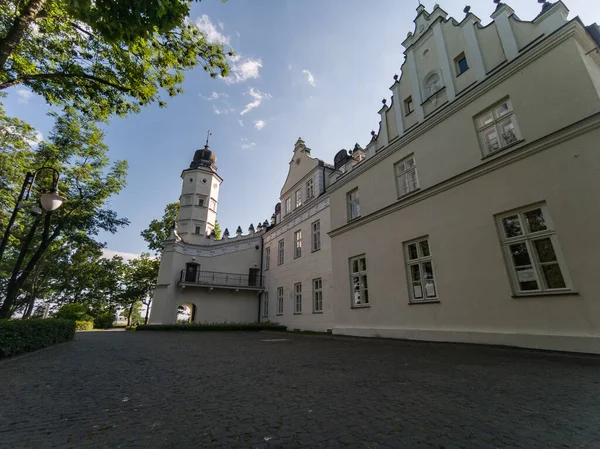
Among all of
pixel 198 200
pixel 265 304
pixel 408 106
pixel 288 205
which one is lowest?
pixel 265 304

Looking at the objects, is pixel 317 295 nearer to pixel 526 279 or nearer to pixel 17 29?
pixel 526 279

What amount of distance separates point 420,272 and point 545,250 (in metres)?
3.55

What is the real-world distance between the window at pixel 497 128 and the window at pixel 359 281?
605 centimetres

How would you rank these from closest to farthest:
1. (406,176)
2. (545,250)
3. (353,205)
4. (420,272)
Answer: (545,250) → (420,272) → (406,176) → (353,205)

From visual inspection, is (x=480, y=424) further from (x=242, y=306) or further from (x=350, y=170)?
(x=242, y=306)

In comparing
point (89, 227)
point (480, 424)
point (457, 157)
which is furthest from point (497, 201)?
point (89, 227)

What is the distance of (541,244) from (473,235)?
5.18 ft

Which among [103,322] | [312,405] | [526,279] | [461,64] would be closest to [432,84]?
[461,64]

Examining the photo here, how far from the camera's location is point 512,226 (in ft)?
24.5

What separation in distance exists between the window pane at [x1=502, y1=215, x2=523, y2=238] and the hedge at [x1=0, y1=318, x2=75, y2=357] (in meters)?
12.6

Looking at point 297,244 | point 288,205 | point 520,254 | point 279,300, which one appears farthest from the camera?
point 288,205

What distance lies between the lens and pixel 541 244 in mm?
6820

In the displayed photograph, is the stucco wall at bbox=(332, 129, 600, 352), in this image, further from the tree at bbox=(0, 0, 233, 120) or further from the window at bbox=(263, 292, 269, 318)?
the window at bbox=(263, 292, 269, 318)

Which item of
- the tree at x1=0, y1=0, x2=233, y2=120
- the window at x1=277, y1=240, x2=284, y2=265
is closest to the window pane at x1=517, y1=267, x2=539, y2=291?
the tree at x1=0, y1=0, x2=233, y2=120
